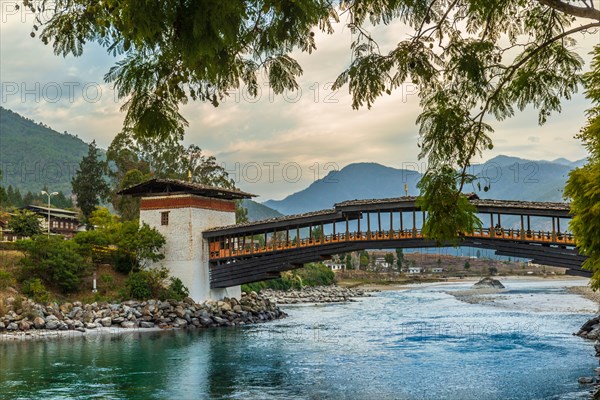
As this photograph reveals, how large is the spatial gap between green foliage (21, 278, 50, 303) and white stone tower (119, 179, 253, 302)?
5.87 metres

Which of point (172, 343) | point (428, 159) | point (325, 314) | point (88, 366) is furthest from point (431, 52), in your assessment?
point (325, 314)

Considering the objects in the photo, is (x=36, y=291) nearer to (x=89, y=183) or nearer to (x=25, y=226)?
(x=25, y=226)

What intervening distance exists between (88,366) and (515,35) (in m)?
13.9

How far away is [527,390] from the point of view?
1341 cm

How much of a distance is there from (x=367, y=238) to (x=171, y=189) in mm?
9592

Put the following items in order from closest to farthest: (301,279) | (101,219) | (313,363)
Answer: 1. (313,363)
2. (101,219)
3. (301,279)

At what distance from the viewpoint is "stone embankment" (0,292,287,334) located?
24305 millimetres

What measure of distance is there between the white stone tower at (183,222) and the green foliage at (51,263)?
404cm

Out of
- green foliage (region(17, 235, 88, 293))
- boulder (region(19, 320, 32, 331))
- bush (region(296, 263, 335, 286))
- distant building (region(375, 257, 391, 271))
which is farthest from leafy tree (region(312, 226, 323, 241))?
distant building (region(375, 257, 391, 271))

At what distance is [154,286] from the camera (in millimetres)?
29312

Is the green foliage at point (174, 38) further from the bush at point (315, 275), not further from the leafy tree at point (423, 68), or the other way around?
the bush at point (315, 275)

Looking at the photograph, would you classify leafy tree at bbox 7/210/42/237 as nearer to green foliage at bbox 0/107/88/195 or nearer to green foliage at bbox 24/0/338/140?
green foliage at bbox 24/0/338/140

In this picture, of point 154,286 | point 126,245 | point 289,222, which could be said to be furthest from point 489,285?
point 126,245

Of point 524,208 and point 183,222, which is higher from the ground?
point 183,222
